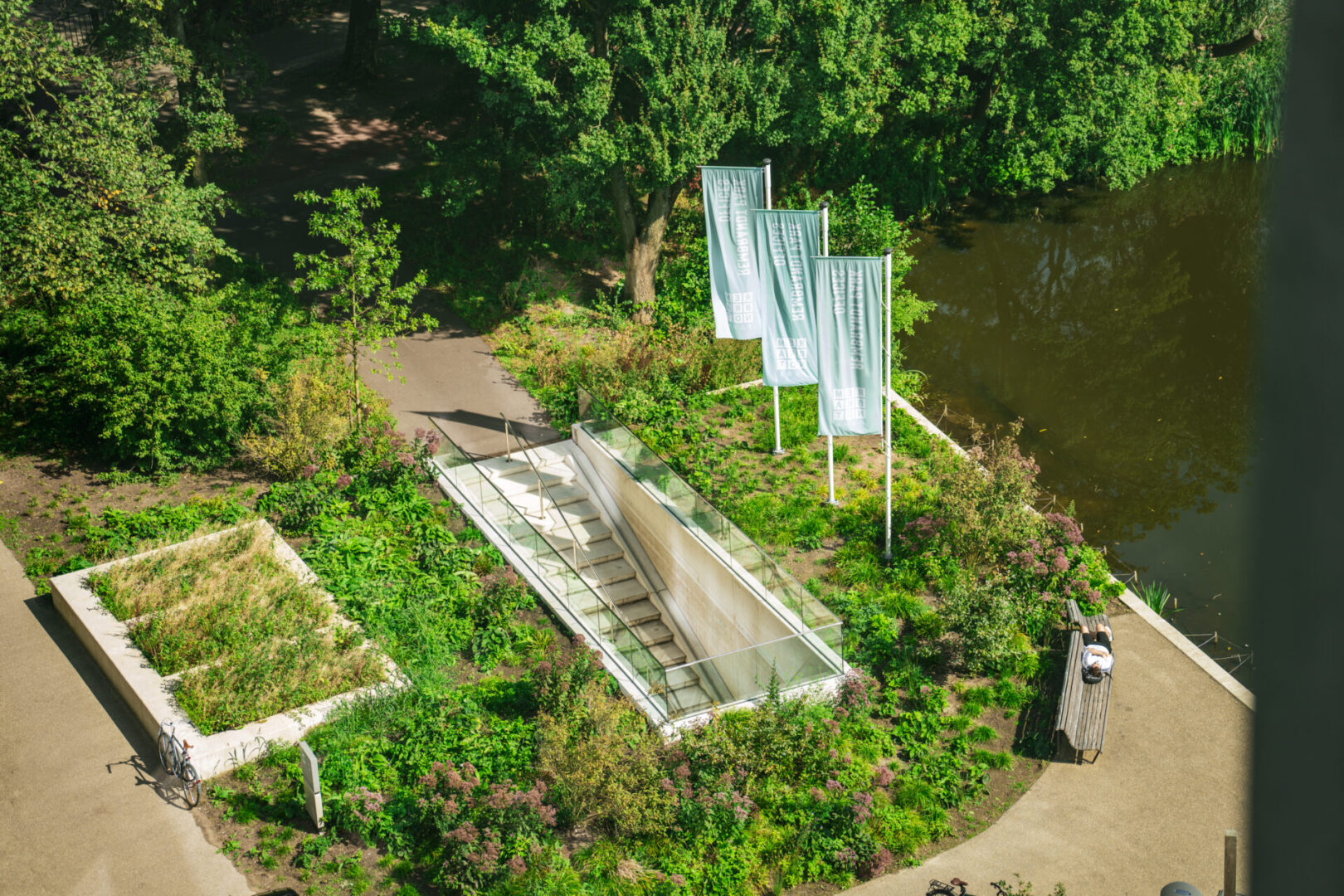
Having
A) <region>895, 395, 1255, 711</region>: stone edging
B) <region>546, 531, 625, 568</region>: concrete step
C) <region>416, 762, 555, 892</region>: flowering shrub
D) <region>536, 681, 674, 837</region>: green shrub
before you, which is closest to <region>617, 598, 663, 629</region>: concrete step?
<region>546, 531, 625, 568</region>: concrete step

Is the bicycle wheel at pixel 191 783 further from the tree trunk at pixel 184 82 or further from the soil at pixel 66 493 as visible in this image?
the tree trunk at pixel 184 82

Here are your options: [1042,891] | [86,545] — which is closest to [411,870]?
[1042,891]

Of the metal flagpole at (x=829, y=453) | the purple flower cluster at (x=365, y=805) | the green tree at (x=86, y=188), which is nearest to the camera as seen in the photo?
the purple flower cluster at (x=365, y=805)

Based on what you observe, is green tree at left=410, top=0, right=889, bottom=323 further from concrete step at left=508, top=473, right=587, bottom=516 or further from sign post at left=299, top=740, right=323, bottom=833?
sign post at left=299, top=740, right=323, bottom=833

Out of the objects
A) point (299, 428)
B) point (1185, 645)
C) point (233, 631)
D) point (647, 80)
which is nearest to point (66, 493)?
point (299, 428)

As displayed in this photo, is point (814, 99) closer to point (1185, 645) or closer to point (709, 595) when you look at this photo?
point (709, 595)

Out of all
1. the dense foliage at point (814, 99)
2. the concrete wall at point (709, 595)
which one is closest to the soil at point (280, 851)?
the concrete wall at point (709, 595)

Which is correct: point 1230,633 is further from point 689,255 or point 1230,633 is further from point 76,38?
point 76,38
